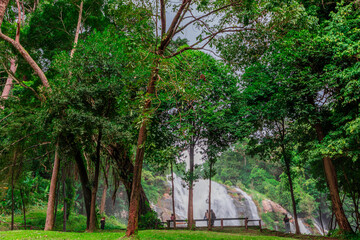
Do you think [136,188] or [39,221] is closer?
[136,188]

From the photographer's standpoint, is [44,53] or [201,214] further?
[201,214]

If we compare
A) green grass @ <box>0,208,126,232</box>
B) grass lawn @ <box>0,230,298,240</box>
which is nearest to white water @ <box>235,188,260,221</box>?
green grass @ <box>0,208,126,232</box>

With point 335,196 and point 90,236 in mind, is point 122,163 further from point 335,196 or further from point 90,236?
point 335,196

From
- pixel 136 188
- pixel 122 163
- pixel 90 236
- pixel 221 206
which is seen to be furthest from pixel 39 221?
pixel 221 206

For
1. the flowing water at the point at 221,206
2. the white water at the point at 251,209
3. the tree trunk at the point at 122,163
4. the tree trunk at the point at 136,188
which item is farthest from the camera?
the white water at the point at 251,209

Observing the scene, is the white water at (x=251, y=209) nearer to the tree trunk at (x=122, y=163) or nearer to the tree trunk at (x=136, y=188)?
the tree trunk at (x=122, y=163)

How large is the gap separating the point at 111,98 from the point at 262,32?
707 centimetres

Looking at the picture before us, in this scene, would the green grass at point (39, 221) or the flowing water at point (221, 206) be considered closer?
the green grass at point (39, 221)

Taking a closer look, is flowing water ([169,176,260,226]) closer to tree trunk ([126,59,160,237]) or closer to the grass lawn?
the grass lawn

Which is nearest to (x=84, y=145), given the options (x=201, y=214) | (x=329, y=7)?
(x=329, y=7)

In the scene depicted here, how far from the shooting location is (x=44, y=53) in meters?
14.7

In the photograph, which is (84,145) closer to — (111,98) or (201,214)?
(111,98)

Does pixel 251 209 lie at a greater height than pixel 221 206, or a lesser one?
lesser

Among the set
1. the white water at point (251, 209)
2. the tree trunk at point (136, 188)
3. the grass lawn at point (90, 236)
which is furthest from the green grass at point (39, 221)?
the white water at point (251, 209)
